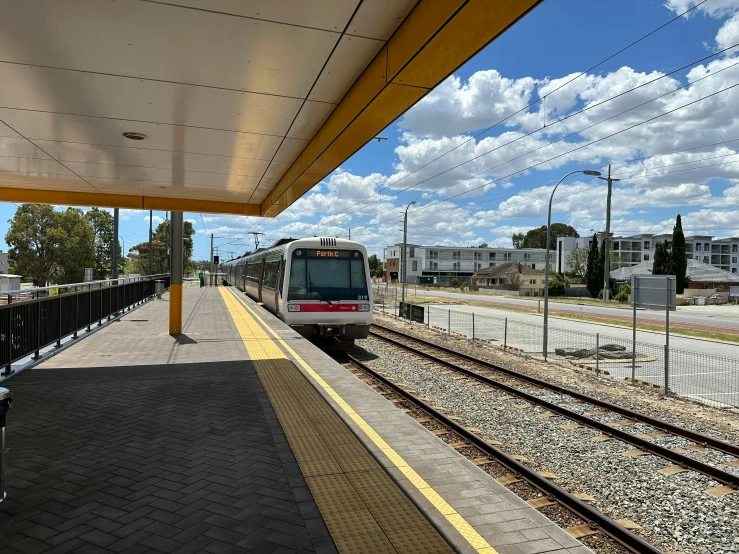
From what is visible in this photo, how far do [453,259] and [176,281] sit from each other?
94720 millimetres

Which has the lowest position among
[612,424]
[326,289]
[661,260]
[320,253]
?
[612,424]

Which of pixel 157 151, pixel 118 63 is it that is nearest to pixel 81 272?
pixel 157 151

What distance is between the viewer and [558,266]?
102125mm

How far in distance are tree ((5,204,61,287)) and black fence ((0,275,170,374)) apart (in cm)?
4438

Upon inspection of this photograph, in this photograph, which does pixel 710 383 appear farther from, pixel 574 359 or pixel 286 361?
pixel 286 361

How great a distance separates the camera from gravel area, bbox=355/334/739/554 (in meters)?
4.89

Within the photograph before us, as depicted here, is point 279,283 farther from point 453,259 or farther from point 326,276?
point 453,259

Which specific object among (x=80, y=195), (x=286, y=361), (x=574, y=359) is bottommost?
→ (x=574, y=359)

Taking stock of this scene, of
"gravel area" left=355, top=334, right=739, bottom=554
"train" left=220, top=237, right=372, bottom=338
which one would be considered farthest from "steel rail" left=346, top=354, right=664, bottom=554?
"train" left=220, top=237, right=372, bottom=338

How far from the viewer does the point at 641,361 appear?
14969 mm

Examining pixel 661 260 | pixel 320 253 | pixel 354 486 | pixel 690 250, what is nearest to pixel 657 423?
pixel 354 486

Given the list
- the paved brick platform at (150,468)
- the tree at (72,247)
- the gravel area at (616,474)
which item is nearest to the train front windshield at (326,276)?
the gravel area at (616,474)

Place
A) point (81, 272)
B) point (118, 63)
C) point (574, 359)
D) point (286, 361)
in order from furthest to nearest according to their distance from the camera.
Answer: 1. point (81, 272)
2. point (574, 359)
3. point (286, 361)
4. point (118, 63)

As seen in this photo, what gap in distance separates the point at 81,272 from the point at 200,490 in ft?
188
